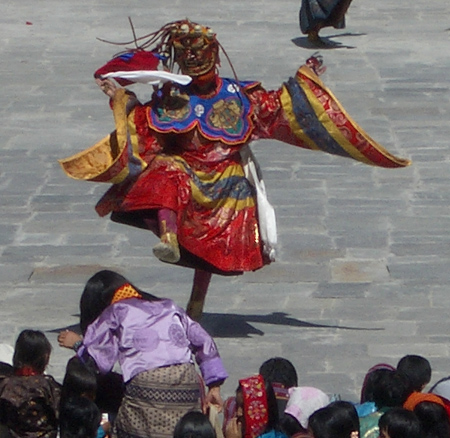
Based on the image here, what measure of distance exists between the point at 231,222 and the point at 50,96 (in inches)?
260

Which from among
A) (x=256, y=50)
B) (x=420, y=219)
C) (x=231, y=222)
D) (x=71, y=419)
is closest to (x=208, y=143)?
(x=231, y=222)

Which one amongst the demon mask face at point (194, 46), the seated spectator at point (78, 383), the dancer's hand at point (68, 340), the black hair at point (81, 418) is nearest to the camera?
the black hair at point (81, 418)

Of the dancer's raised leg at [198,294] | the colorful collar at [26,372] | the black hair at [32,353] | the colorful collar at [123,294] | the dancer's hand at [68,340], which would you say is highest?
the colorful collar at [123,294]

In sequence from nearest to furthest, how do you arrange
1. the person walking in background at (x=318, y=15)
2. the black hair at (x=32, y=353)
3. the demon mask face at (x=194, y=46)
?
the black hair at (x=32, y=353)
the demon mask face at (x=194, y=46)
the person walking in background at (x=318, y=15)

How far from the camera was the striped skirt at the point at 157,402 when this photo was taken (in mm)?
5352

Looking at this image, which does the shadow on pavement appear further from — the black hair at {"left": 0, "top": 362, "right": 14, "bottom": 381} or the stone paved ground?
the black hair at {"left": 0, "top": 362, "right": 14, "bottom": 381}

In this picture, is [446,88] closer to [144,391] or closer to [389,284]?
[389,284]

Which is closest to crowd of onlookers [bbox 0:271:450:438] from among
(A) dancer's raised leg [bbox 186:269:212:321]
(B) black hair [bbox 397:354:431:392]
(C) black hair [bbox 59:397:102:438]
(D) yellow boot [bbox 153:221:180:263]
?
(C) black hair [bbox 59:397:102:438]

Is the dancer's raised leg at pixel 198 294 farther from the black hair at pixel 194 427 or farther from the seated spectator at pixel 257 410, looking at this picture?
the black hair at pixel 194 427

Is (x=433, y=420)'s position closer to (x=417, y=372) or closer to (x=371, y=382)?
(x=371, y=382)

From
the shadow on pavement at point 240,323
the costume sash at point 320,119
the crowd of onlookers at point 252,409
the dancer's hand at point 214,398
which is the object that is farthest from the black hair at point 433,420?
the shadow on pavement at point 240,323

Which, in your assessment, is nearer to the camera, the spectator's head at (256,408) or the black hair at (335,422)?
the black hair at (335,422)

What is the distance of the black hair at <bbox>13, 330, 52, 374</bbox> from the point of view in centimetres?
550

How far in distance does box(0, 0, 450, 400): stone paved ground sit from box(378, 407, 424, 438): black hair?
185cm
